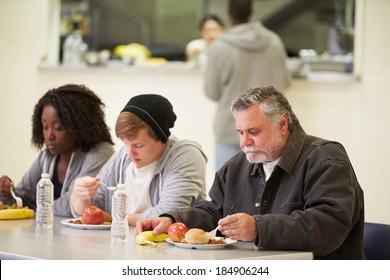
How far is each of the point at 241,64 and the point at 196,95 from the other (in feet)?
2.66

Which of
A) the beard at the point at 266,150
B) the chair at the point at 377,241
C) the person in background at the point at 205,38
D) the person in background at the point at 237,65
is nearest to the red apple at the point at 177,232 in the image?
the beard at the point at 266,150

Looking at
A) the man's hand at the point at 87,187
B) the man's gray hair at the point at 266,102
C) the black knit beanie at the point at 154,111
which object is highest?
the man's gray hair at the point at 266,102

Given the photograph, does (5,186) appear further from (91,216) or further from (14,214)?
(91,216)

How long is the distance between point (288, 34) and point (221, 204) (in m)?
6.93

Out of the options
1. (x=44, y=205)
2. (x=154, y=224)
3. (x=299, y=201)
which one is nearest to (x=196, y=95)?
(x=44, y=205)

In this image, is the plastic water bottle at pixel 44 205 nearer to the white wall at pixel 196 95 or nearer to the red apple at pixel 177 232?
the red apple at pixel 177 232

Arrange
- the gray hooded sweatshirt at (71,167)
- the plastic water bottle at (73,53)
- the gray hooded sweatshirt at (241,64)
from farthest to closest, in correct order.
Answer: the plastic water bottle at (73,53) < the gray hooded sweatshirt at (241,64) < the gray hooded sweatshirt at (71,167)

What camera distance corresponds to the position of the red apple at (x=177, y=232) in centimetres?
265

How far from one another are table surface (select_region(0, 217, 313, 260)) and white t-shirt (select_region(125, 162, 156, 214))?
448 mm

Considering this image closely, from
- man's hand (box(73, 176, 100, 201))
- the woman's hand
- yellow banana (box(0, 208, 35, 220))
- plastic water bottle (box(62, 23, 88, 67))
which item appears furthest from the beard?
plastic water bottle (box(62, 23, 88, 67))

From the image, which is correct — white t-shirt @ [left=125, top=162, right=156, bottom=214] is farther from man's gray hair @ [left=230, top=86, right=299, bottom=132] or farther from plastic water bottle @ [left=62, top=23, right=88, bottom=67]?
plastic water bottle @ [left=62, top=23, right=88, bottom=67]

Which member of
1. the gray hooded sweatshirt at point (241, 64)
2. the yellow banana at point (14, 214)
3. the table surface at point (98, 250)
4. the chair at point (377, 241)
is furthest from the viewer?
the gray hooded sweatshirt at point (241, 64)

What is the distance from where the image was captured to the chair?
2770 millimetres
